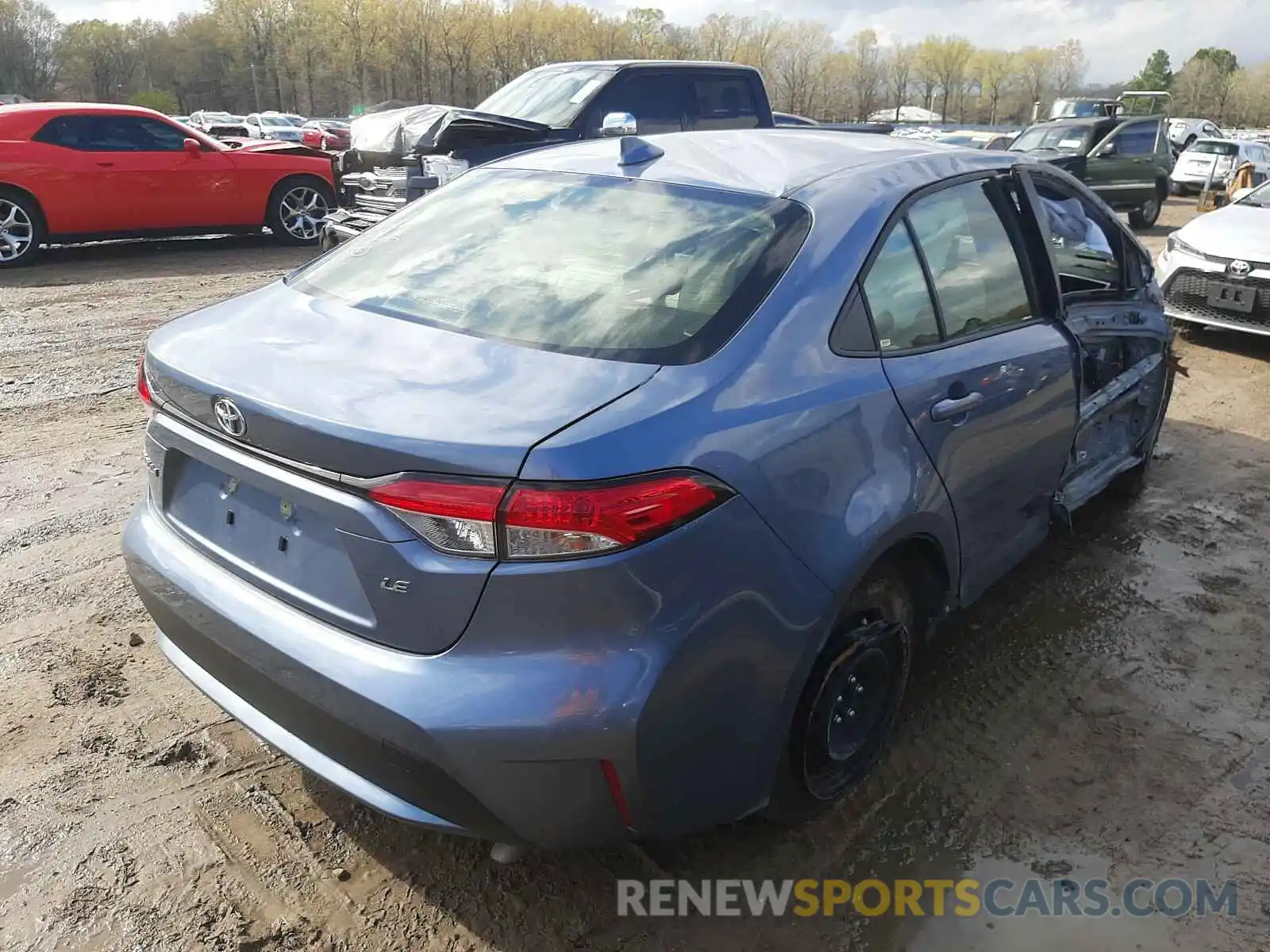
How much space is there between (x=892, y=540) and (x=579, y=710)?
99cm

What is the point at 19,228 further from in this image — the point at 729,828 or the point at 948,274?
the point at 729,828

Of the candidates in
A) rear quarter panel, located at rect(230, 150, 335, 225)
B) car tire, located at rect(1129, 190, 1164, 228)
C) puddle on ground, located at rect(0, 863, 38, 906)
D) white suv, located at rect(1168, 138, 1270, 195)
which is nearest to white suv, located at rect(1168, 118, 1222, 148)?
white suv, located at rect(1168, 138, 1270, 195)

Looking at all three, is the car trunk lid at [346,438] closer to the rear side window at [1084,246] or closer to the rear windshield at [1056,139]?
the rear side window at [1084,246]

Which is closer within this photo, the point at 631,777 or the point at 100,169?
the point at 631,777

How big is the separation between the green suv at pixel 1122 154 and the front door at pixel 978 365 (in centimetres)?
1450

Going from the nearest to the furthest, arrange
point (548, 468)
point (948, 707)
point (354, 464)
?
point (548, 468), point (354, 464), point (948, 707)

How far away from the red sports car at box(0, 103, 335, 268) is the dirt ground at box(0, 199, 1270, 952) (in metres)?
6.69

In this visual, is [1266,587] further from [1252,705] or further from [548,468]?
[548,468]

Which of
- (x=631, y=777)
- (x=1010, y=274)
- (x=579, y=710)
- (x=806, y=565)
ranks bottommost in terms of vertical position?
(x=631, y=777)

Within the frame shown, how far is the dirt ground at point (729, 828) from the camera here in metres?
2.31

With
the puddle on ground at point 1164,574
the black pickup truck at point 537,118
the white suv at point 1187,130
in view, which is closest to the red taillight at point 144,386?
the puddle on ground at point 1164,574

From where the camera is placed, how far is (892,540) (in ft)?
7.95

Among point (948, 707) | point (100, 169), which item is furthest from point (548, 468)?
point (100, 169)

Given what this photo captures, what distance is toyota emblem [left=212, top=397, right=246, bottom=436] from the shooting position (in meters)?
2.12
